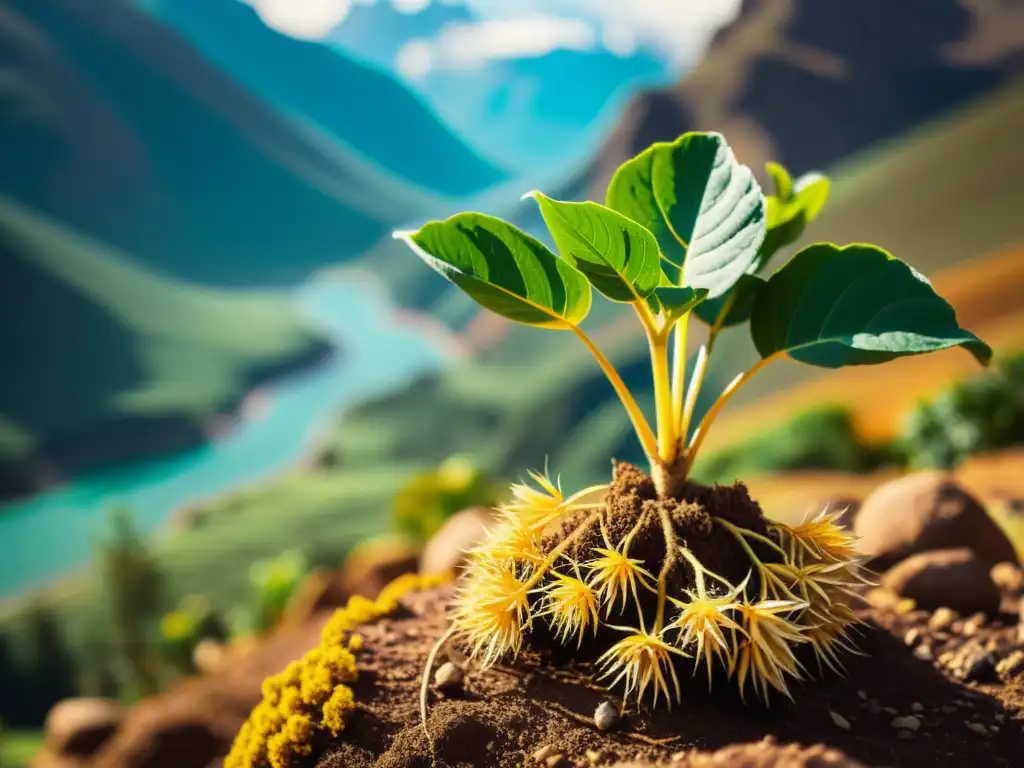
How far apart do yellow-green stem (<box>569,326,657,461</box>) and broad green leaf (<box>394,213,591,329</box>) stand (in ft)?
0.28

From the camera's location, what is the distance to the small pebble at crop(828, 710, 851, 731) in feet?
4.94

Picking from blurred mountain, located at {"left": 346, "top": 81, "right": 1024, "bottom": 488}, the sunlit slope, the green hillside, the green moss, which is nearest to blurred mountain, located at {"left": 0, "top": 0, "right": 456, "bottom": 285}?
the green hillside

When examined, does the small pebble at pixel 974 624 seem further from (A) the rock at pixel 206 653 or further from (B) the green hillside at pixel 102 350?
(B) the green hillside at pixel 102 350

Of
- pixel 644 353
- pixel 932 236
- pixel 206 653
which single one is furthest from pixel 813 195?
pixel 932 236

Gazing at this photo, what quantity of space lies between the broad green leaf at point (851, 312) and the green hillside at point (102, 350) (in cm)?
2486

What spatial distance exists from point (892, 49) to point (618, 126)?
27.1 ft

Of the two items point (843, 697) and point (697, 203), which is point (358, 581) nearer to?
point (843, 697)

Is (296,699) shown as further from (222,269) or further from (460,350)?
(222,269)

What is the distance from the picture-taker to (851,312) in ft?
4.94

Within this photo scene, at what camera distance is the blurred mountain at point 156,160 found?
37.0 metres

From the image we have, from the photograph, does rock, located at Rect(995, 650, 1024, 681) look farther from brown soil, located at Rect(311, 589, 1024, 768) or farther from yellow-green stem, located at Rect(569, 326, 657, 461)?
yellow-green stem, located at Rect(569, 326, 657, 461)

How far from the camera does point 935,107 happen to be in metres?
22.6

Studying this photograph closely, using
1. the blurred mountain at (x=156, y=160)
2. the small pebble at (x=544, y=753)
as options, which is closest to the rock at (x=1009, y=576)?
the small pebble at (x=544, y=753)

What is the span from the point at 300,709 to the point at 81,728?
2672mm
